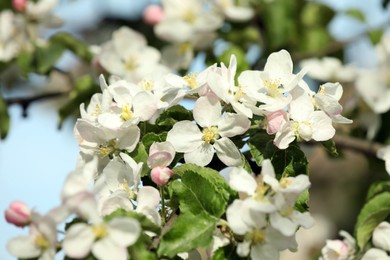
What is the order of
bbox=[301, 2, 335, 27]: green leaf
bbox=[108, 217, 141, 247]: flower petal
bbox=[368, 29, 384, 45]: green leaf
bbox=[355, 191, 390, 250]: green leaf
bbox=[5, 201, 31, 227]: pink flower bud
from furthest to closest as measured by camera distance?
bbox=[301, 2, 335, 27]: green leaf
bbox=[368, 29, 384, 45]: green leaf
bbox=[355, 191, 390, 250]: green leaf
bbox=[5, 201, 31, 227]: pink flower bud
bbox=[108, 217, 141, 247]: flower petal

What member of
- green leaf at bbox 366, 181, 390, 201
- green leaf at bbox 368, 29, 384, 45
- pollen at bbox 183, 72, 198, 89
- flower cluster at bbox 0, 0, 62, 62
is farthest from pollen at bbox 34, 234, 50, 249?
green leaf at bbox 368, 29, 384, 45

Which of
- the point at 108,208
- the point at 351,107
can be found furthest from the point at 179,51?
the point at 108,208

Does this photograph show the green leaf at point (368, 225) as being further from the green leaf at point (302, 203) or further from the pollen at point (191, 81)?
the pollen at point (191, 81)

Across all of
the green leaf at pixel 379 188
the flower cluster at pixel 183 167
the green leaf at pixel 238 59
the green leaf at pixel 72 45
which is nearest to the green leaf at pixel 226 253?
the flower cluster at pixel 183 167

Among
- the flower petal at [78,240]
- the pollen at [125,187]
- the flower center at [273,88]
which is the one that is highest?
the flower center at [273,88]

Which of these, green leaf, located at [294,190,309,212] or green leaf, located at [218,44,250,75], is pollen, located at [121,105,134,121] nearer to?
green leaf, located at [294,190,309,212]
